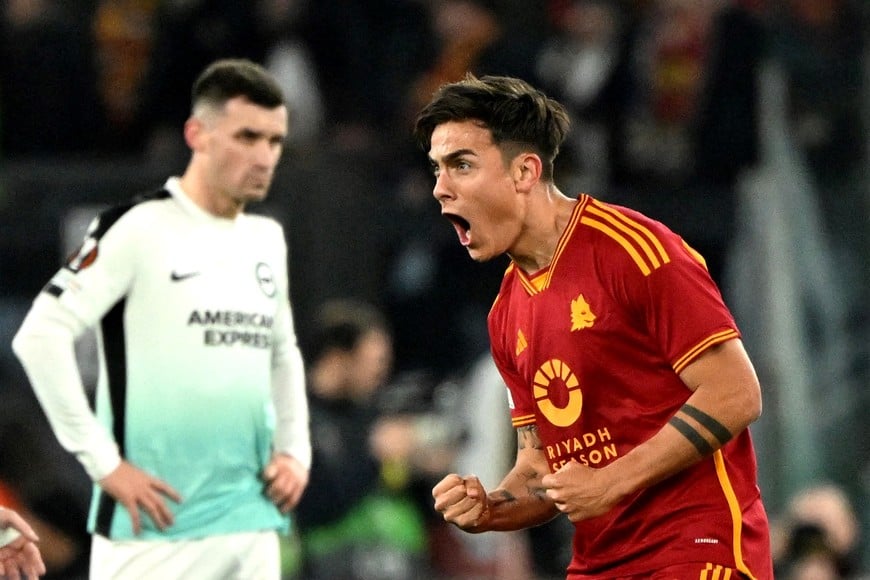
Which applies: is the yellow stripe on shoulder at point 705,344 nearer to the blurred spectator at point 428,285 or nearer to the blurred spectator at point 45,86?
the blurred spectator at point 428,285

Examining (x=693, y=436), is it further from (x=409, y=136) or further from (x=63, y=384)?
(x=409, y=136)

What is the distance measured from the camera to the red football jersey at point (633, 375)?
13.2 ft

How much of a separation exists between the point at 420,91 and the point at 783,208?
247 centimetres

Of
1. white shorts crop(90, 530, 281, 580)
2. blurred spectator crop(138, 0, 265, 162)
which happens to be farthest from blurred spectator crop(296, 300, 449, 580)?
blurred spectator crop(138, 0, 265, 162)

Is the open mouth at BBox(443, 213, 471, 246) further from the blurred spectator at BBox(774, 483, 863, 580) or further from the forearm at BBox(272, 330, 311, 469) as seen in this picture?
the blurred spectator at BBox(774, 483, 863, 580)

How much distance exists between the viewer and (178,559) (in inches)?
217

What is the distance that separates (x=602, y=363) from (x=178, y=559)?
202 centimetres

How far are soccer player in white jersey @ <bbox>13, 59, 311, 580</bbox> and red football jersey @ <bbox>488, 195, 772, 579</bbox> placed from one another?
1.58m

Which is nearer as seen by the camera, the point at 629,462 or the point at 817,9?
the point at 629,462

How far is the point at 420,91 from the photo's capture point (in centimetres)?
1010

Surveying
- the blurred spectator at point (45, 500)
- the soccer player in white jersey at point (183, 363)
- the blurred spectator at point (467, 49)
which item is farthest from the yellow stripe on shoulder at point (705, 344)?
the blurred spectator at point (467, 49)

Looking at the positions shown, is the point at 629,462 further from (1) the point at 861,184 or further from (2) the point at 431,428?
(1) the point at 861,184

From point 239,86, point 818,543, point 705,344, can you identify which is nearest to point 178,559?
point 239,86

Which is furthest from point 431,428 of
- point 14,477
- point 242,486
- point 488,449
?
point 242,486
